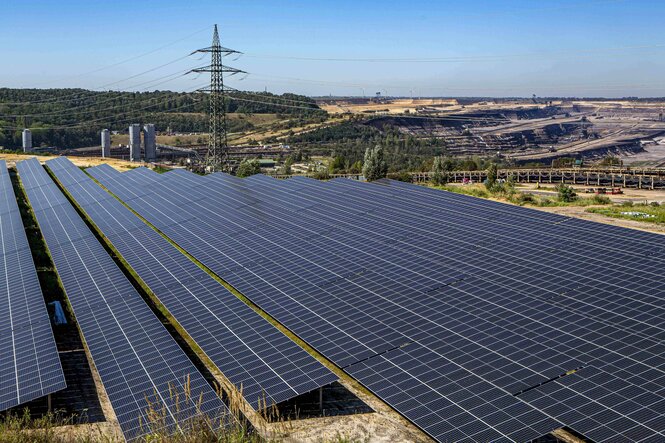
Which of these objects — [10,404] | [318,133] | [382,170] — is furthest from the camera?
[318,133]

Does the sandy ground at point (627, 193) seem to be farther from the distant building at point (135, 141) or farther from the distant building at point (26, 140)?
the distant building at point (26, 140)

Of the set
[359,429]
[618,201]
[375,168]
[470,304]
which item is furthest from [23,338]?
[618,201]

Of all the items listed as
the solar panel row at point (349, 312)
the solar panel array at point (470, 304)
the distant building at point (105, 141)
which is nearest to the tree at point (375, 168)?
the solar panel array at point (470, 304)

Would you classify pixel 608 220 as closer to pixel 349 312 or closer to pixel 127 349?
pixel 349 312

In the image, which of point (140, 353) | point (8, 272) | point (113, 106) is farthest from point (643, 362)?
point (113, 106)

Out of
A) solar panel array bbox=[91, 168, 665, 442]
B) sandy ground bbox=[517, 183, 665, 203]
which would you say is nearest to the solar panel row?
solar panel array bbox=[91, 168, 665, 442]

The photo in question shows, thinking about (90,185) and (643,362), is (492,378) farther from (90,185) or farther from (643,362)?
(90,185)
